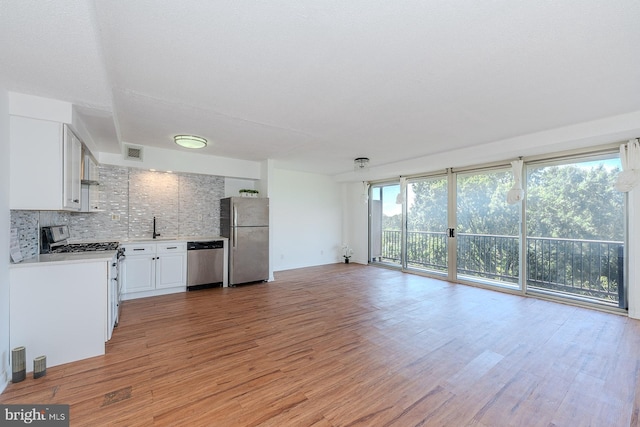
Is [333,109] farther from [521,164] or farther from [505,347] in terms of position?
[521,164]

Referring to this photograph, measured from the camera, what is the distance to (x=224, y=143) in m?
4.30

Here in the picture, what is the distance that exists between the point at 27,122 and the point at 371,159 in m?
4.75

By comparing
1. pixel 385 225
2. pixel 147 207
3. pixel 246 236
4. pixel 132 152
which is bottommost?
pixel 246 236

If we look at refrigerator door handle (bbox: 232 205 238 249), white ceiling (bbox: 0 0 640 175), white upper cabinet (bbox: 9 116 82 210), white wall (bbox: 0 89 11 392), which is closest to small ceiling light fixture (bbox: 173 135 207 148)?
white ceiling (bbox: 0 0 640 175)

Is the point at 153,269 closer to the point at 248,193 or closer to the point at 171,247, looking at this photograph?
the point at 171,247

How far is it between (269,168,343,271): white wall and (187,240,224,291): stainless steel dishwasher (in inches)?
58.7

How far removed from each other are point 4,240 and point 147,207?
2.81 m

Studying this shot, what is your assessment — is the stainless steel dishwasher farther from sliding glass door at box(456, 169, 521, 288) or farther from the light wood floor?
sliding glass door at box(456, 169, 521, 288)

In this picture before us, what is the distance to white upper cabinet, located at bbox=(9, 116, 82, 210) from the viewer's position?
2209 millimetres

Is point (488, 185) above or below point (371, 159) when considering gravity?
below

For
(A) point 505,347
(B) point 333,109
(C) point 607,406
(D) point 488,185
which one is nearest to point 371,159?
(D) point 488,185

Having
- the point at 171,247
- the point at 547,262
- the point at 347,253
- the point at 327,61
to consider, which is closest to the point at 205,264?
the point at 171,247

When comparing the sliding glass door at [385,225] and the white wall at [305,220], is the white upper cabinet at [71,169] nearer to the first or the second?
the white wall at [305,220]

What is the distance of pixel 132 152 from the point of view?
4352mm
